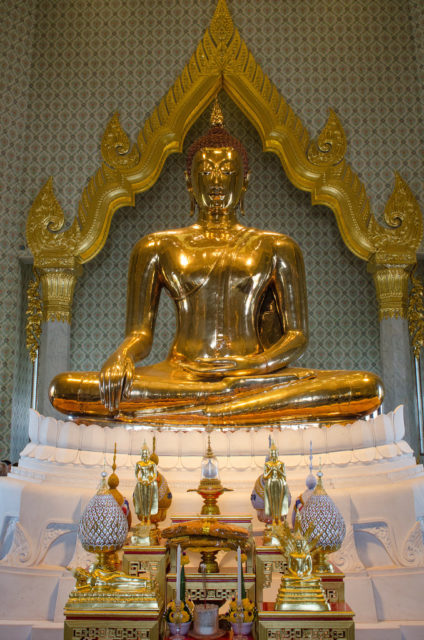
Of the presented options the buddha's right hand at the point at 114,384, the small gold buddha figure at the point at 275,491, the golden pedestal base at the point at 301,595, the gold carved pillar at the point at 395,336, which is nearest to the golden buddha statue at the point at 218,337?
the buddha's right hand at the point at 114,384

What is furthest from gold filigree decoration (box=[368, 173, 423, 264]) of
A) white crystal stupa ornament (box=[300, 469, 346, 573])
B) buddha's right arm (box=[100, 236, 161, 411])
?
white crystal stupa ornament (box=[300, 469, 346, 573])

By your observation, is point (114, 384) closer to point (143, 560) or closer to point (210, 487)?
point (210, 487)

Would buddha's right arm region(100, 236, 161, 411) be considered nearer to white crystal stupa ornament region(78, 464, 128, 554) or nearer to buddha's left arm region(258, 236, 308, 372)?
buddha's left arm region(258, 236, 308, 372)

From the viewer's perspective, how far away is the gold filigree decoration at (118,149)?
5.76m

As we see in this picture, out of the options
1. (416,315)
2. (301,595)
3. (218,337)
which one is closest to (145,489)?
(301,595)

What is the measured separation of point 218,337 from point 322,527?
6.52ft

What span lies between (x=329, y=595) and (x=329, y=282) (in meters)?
4.39

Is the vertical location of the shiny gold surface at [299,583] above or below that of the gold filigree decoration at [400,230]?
below

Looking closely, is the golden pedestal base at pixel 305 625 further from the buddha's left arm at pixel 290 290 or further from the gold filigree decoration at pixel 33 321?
the gold filigree decoration at pixel 33 321

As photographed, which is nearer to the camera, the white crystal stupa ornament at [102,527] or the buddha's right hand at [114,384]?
the white crystal stupa ornament at [102,527]

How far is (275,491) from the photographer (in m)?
2.23

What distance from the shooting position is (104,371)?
3240mm

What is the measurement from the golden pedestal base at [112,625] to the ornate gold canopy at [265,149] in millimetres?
4031

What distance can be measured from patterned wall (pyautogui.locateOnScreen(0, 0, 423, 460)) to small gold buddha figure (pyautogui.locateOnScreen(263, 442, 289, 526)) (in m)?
3.81
